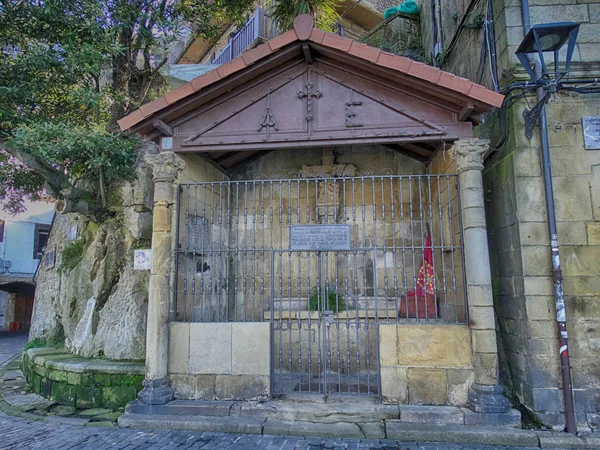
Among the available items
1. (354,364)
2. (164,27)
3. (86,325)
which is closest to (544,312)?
(354,364)

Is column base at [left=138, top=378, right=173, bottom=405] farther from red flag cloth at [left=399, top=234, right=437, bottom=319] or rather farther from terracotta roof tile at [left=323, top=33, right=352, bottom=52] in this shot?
terracotta roof tile at [left=323, top=33, right=352, bottom=52]

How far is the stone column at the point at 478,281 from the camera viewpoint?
174 inches

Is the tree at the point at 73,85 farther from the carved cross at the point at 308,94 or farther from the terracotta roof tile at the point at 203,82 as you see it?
the carved cross at the point at 308,94

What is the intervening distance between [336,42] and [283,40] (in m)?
0.64

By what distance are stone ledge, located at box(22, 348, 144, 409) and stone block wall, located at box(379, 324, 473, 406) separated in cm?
324

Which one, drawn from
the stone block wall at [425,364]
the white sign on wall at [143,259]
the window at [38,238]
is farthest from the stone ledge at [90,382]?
the window at [38,238]

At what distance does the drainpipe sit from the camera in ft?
13.8

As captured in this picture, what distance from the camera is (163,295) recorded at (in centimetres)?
508

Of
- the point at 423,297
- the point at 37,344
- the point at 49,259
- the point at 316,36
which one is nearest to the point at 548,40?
the point at 316,36

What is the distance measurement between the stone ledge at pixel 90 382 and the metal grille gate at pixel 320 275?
3.47 ft

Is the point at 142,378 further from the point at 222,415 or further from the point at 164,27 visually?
the point at 164,27

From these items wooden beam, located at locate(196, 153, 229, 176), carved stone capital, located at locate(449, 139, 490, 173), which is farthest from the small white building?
carved stone capital, located at locate(449, 139, 490, 173)

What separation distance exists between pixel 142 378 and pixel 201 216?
7.62 feet

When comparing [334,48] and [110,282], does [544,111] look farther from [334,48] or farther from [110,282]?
[110,282]
